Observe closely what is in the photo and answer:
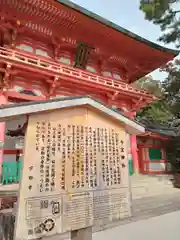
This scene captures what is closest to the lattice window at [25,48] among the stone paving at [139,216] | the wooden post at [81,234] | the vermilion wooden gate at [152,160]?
the stone paving at [139,216]

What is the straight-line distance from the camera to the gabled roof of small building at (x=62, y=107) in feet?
6.78

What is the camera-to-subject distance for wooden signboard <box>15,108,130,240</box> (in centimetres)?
194

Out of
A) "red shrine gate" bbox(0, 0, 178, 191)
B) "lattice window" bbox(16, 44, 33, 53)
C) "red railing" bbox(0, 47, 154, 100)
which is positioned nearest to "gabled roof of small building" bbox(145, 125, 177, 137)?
"red shrine gate" bbox(0, 0, 178, 191)

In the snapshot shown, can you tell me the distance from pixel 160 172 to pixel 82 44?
9199mm

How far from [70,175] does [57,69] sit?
6154 millimetres

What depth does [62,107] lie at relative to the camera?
92.9 inches

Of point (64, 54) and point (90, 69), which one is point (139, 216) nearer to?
point (90, 69)

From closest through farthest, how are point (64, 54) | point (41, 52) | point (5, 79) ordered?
point (5, 79), point (41, 52), point (64, 54)

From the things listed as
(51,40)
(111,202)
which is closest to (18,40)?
(51,40)

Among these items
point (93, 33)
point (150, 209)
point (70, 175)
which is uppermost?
point (93, 33)

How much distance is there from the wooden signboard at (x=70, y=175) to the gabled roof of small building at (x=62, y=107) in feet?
0.33

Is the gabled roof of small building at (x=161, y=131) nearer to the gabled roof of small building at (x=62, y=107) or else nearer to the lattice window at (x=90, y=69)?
the lattice window at (x=90, y=69)

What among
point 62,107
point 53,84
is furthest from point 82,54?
point 62,107

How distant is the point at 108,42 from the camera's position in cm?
939
